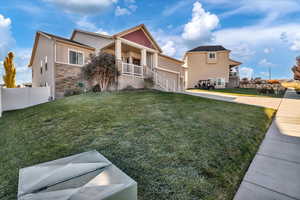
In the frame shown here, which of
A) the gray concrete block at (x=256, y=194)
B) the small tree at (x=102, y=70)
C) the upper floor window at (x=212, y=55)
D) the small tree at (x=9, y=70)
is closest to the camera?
the gray concrete block at (x=256, y=194)

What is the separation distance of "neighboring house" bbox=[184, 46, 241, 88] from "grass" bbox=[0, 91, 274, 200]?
813 inches

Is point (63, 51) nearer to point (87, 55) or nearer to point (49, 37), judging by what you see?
point (49, 37)

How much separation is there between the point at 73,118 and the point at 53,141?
1.43 meters

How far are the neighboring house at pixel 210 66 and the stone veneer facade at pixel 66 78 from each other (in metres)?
17.3

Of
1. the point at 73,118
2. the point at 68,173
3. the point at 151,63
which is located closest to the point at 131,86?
the point at 151,63

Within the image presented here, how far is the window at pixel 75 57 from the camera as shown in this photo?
A: 11.4 metres

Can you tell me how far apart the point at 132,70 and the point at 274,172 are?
1092cm

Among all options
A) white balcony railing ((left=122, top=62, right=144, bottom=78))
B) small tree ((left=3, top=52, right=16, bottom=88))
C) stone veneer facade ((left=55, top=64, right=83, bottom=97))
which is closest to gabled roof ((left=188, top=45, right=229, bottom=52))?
white balcony railing ((left=122, top=62, right=144, bottom=78))

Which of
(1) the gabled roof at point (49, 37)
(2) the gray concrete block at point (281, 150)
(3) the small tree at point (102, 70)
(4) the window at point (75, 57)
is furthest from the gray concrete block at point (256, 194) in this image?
(1) the gabled roof at point (49, 37)

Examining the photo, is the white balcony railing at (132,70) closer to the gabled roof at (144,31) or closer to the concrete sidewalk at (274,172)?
→ the gabled roof at (144,31)

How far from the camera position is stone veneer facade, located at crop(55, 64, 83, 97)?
10570mm

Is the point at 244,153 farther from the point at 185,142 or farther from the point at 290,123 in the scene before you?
the point at 290,123

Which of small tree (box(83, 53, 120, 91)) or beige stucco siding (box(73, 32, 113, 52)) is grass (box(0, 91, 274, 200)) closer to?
small tree (box(83, 53, 120, 91))

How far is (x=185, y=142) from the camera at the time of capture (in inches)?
125
